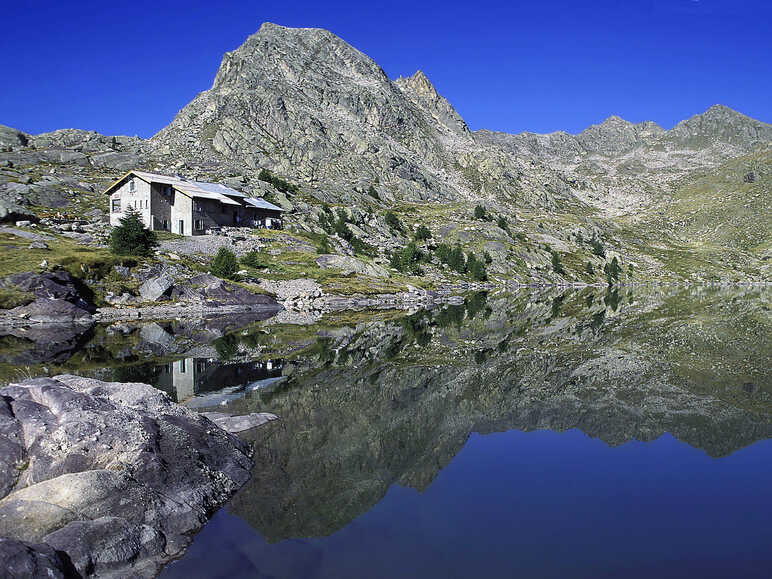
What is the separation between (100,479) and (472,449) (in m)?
14.6

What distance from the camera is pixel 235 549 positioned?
1466 cm

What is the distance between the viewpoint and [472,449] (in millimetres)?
23219

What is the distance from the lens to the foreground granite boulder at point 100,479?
12.9m

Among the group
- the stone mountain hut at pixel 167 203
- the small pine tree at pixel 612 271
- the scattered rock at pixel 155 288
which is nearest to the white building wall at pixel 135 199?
the stone mountain hut at pixel 167 203

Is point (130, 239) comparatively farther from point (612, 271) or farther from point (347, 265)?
point (612, 271)

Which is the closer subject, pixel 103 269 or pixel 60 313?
pixel 60 313

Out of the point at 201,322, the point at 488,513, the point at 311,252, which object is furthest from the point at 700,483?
the point at 311,252

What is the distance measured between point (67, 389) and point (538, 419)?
70.4ft

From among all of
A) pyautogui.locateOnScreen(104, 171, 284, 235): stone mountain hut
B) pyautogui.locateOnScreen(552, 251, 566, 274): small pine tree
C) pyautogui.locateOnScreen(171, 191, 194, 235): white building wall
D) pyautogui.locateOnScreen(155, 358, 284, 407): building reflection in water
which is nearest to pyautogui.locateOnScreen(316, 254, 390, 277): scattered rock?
pyautogui.locateOnScreen(104, 171, 284, 235): stone mountain hut

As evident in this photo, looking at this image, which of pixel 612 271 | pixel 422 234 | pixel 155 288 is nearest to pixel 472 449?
pixel 155 288

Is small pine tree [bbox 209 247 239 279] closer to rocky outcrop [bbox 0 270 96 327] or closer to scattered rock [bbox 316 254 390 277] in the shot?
rocky outcrop [bbox 0 270 96 327]

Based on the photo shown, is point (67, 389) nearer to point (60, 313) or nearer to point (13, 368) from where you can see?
point (13, 368)

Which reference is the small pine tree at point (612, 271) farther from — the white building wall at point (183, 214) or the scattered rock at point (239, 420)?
the scattered rock at point (239, 420)

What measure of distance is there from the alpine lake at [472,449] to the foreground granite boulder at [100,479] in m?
1.07
